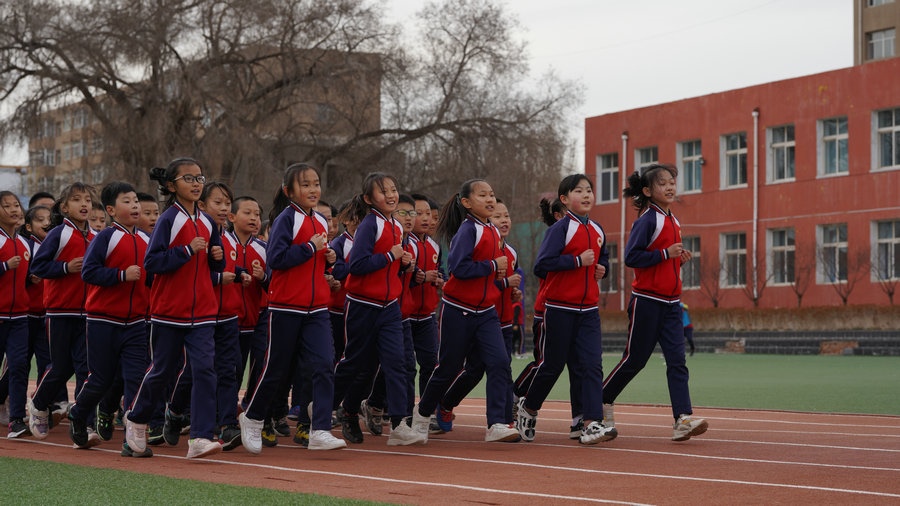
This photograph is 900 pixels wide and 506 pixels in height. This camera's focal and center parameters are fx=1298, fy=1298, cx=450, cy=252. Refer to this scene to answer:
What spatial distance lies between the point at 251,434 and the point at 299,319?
0.90 meters

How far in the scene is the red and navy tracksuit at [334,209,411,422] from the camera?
9859 millimetres

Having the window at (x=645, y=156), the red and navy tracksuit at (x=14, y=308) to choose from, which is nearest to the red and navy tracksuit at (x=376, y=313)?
the red and navy tracksuit at (x=14, y=308)

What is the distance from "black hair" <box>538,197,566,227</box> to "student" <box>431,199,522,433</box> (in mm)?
348

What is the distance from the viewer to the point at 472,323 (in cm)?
1008

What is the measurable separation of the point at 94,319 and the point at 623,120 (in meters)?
40.9

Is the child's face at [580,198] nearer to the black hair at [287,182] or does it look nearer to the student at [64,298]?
the black hair at [287,182]

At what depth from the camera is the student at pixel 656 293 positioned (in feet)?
33.0

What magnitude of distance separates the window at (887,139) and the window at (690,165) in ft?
25.0

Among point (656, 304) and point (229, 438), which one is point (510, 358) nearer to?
point (656, 304)

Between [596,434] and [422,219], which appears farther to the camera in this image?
[422,219]

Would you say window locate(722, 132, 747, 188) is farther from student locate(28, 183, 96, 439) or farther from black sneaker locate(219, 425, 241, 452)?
black sneaker locate(219, 425, 241, 452)

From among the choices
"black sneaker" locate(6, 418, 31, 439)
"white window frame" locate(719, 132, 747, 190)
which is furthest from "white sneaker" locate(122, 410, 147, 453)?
"white window frame" locate(719, 132, 747, 190)

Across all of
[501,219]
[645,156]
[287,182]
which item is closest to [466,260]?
[287,182]

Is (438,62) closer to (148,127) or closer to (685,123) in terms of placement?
(148,127)
